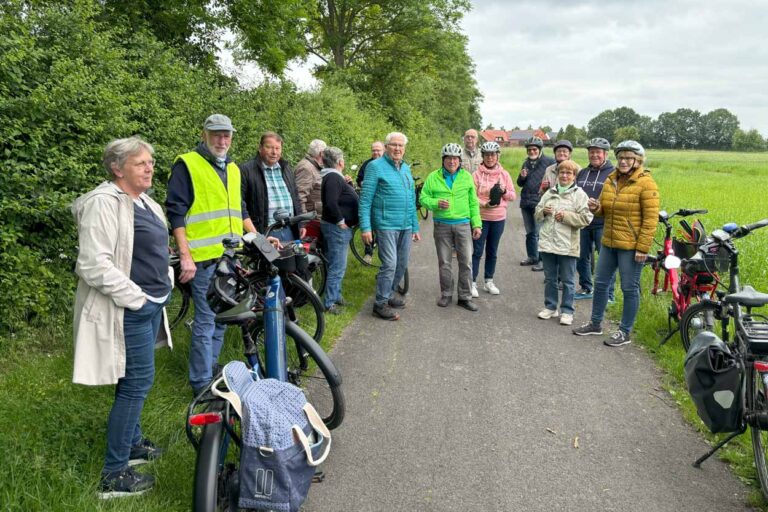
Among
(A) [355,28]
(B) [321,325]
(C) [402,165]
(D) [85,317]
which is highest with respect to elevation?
(A) [355,28]

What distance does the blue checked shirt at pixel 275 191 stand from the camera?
18.5 ft

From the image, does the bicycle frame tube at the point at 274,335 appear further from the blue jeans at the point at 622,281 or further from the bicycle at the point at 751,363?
the blue jeans at the point at 622,281

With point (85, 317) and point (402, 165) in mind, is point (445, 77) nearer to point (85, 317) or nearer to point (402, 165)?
point (402, 165)

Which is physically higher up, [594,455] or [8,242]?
[8,242]

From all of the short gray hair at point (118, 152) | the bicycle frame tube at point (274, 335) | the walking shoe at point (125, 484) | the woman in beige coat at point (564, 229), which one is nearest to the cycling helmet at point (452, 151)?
the woman in beige coat at point (564, 229)

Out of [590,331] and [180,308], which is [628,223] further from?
[180,308]

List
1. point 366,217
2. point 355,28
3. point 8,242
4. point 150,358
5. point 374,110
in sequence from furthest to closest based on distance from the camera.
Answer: point 355,28, point 374,110, point 366,217, point 8,242, point 150,358

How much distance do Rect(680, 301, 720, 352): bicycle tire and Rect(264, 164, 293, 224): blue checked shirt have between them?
13.1ft

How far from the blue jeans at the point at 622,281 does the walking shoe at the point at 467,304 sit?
148 centimetres

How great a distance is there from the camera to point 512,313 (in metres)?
7.05

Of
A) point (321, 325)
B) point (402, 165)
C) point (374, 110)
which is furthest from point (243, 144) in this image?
point (374, 110)

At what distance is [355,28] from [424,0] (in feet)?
12.2

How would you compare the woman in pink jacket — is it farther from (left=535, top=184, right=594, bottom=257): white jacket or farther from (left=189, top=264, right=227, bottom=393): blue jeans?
(left=189, top=264, right=227, bottom=393): blue jeans

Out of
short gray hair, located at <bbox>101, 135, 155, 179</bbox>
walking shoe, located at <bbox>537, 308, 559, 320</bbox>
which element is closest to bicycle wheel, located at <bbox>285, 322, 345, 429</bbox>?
short gray hair, located at <bbox>101, 135, 155, 179</bbox>
